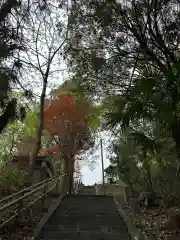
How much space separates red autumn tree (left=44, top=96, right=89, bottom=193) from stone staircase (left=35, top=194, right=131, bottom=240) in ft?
37.7

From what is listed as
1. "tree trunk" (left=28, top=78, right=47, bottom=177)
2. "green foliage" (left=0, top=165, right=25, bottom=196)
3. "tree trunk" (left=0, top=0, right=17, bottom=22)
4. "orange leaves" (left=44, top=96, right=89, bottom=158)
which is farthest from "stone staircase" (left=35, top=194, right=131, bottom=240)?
"orange leaves" (left=44, top=96, right=89, bottom=158)

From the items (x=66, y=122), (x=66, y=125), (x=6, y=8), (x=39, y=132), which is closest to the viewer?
(x=6, y=8)

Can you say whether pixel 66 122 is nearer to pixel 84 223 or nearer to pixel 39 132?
pixel 39 132

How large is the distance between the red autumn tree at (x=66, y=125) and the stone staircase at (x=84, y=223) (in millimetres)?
11480

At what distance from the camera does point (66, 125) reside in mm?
25438

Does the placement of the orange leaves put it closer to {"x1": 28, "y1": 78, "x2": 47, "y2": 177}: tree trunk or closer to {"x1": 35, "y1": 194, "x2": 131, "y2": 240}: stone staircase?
{"x1": 28, "y1": 78, "x2": 47, "y2": 177}: tree trunk

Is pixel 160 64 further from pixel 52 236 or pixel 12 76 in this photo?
pixel 52 236

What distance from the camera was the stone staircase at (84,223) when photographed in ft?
26.6

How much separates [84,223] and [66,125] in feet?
52.7

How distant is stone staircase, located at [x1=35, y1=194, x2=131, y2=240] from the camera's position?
8094 millimetres

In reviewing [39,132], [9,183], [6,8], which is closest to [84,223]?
[9,183]

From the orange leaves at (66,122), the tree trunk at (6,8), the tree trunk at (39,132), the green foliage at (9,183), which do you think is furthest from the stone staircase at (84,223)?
the orange leaves at (66,122)

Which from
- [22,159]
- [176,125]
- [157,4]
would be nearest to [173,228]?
[176,125]

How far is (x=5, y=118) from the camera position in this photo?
1080 cm
